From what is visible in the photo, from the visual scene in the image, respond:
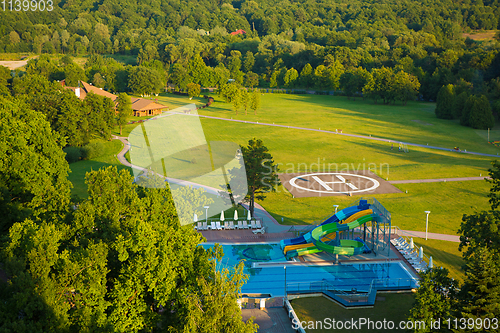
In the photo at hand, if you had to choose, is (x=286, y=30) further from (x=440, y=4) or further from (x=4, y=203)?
(x=4, y=203)

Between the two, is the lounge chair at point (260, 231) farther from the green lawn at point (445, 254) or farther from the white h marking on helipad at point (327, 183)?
the white h marking on helipad at point (327, 183)

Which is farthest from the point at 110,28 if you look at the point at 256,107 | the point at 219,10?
the point at 256,107

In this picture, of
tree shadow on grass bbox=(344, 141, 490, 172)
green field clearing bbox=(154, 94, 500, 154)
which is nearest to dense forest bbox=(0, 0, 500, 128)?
green field clearing bbox=(154, 94, 500, 154)

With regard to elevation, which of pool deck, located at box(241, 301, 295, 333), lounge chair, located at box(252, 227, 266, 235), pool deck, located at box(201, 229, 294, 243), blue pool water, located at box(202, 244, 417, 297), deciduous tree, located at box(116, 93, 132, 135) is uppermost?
deciduous tree, located at box(116, 93, 132, 135)

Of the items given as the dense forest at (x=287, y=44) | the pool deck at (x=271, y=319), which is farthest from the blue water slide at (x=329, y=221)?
the dense forest at (x=287, y=44)

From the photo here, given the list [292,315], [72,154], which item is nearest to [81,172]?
[72,154]

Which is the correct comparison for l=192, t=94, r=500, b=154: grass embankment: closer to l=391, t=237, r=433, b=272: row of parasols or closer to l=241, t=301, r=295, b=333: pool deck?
l=391, t=237, r=433, b=272: row of parasols
